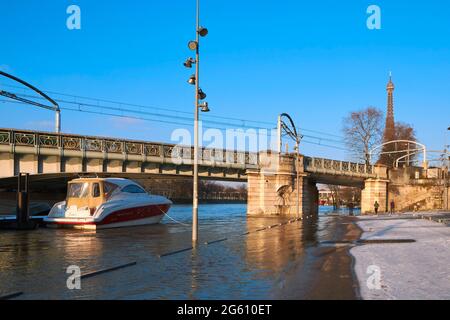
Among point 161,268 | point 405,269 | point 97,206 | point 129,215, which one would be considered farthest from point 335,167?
point 161,268

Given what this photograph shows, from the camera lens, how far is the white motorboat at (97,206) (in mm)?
26453

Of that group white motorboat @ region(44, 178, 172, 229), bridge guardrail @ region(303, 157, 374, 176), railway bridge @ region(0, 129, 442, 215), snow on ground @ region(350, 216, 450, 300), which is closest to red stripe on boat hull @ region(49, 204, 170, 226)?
white motorboat @ region(44, 178, 172, 229)

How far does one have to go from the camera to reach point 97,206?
26.8 m

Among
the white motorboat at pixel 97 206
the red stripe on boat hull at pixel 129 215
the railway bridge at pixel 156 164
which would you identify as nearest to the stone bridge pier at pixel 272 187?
the railway bridge at pixel 156 164

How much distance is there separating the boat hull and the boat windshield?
147 cm

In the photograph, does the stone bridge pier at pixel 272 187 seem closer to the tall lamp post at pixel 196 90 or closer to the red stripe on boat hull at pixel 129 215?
the red stripe on boat hull at pixel 129 215

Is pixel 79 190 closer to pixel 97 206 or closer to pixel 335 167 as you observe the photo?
pixel 97 206

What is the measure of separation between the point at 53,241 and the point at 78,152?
15.5 meters

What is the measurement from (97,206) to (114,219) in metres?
1.28

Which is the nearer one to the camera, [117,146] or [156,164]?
[117,146]

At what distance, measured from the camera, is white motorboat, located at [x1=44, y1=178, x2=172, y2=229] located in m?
26.5

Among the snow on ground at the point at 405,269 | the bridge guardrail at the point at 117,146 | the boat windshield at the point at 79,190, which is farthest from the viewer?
the bridge guardrail at the point at 117,146

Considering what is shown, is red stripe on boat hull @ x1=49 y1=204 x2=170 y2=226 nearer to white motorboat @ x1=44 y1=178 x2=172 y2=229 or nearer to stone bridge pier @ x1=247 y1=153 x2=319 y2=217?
white motorboat @ x1=44 y1=178 x2=172 y2=229

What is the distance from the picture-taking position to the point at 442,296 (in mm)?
8328
